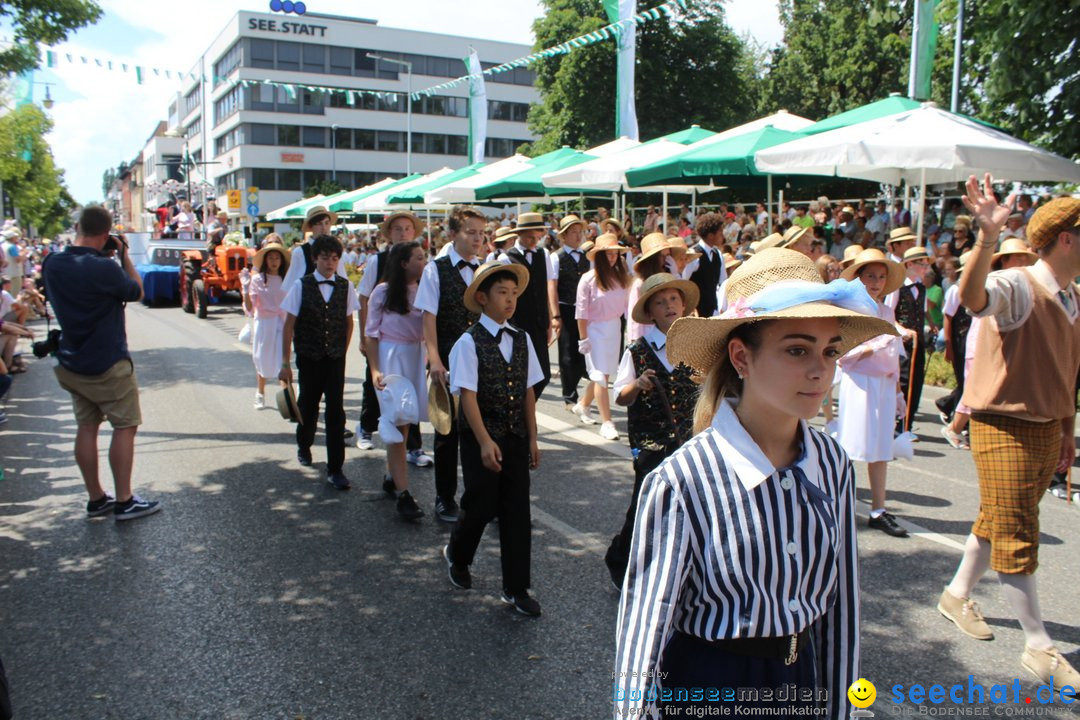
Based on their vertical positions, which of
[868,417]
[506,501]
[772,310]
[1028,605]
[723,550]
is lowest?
[1028,605]

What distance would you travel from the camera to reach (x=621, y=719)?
1.86 meters

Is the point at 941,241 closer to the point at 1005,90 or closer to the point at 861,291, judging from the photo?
the point at 1005,90

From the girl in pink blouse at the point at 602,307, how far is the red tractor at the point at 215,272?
524 inches

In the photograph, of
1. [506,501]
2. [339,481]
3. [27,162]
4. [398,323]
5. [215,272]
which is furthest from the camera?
[27,162]

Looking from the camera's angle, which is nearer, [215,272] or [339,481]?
[339,481]

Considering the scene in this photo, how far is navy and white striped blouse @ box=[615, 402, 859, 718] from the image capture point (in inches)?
72.2

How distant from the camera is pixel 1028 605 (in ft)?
11.8

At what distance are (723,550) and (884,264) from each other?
13.4 ft

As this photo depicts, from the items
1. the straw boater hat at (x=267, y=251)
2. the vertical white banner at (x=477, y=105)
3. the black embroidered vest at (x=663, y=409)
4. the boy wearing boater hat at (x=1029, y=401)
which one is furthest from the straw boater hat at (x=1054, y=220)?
the vertical white banner at (x=477, y=105)

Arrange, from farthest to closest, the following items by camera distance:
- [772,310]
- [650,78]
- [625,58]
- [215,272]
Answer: [650,78], [215,272], [625,58], [772,310]

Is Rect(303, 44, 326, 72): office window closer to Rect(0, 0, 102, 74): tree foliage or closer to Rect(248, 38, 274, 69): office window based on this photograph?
Rect(248, 38, 274, 69): office window

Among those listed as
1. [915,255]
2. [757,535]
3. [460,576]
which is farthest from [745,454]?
[915,255]

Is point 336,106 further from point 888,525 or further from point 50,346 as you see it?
point 888,525

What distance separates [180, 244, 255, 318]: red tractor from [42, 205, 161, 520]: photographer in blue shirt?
1446 cm
